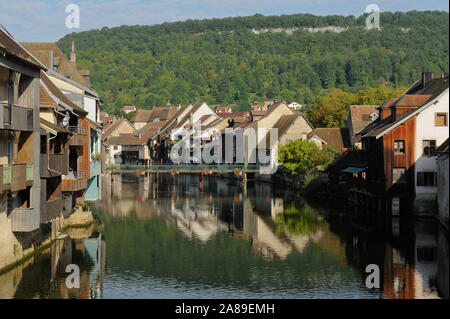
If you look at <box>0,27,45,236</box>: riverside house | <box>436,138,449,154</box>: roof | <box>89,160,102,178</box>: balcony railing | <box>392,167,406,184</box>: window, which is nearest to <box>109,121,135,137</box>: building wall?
<box>89,160,102,178</box>: balcony railing

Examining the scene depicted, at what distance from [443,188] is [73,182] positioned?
2452 cm

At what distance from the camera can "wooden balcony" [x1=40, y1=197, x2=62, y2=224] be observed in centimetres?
3366

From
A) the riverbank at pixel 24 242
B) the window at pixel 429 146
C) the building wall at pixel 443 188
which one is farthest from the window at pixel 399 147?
the riverbank at pixel 24 242

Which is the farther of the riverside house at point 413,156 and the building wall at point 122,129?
the building wall at point 122,129

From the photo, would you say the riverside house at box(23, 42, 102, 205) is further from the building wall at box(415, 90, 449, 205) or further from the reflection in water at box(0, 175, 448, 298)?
the building wall at box(415, 90, 449, 205)

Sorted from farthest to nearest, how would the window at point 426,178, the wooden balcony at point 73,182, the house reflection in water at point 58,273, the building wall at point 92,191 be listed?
1. the building wall at point 92,191
2. the window at point 426,178
3. the wooden balcony at point 73,182
4. the house reflection in water at point 58,273

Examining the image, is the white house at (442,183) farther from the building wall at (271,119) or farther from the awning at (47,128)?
the building wall at (271,119)

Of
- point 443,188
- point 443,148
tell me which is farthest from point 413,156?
point 443,188

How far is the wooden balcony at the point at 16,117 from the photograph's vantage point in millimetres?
28897

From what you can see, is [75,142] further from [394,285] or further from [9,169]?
[394,285]

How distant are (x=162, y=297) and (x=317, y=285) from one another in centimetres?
716

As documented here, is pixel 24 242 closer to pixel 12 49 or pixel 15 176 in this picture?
pixel 15 176

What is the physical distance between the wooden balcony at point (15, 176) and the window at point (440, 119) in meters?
32.2
